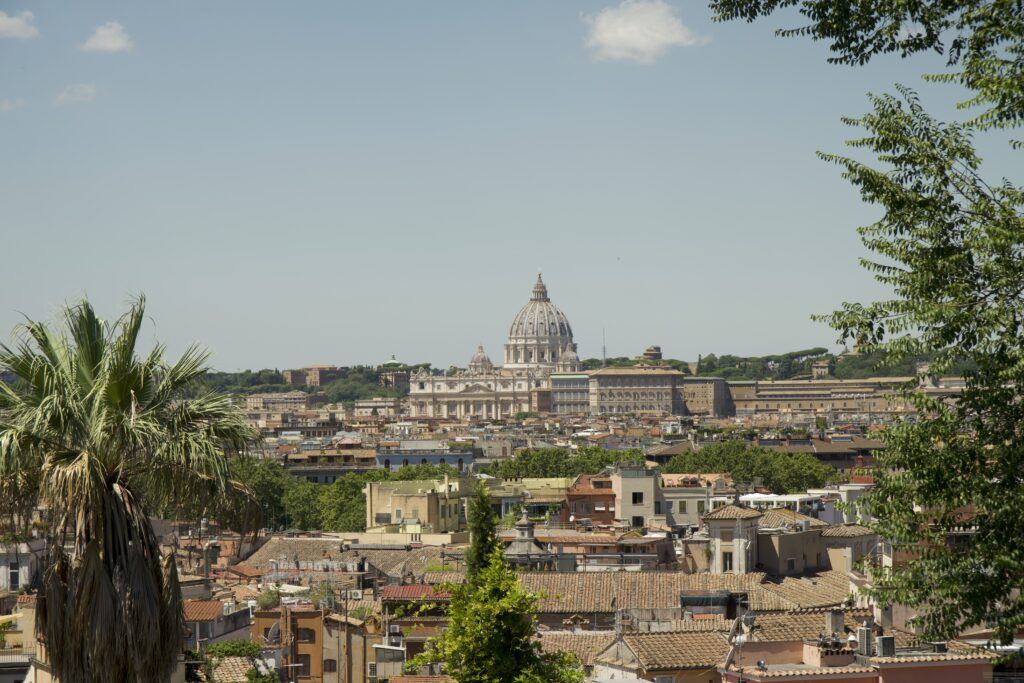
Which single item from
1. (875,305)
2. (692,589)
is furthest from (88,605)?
(692,589)

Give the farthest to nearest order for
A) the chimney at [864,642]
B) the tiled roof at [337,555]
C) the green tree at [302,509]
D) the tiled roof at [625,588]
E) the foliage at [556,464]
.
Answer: the foliage at [556,464], the green tree at [302,509], the tiled roof at [337,555], the tiled roof at [625,588], the chimney at [864,642]

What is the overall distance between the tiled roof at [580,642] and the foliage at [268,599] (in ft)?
27.3

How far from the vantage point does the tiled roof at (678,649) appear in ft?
51.5

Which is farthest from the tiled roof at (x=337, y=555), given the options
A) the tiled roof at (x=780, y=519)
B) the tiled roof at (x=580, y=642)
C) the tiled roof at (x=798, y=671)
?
the tiled roof at (x=798, y=671)

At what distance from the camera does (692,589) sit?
971 inches

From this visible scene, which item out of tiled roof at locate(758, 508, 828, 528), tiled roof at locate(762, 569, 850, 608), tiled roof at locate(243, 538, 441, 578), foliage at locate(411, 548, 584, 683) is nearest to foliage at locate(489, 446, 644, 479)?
tiled roof at locate(243, 538, 441, 578)

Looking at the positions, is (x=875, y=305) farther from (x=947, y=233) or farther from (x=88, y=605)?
(x=88, y=605)

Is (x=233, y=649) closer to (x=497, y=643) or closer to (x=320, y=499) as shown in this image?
(x=497, y=643)

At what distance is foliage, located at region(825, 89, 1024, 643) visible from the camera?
7.30 meters

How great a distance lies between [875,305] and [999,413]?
73 cm

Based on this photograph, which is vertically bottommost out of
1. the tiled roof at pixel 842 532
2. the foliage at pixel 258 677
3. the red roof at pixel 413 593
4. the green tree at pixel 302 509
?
the foliage at pixel 258 677

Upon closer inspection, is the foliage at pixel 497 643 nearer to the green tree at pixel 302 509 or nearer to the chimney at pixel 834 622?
the chimney at pixel 834 622

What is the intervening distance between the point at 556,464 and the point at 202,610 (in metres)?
58.6

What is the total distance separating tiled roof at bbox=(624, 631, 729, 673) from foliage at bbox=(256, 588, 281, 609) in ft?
38.7
